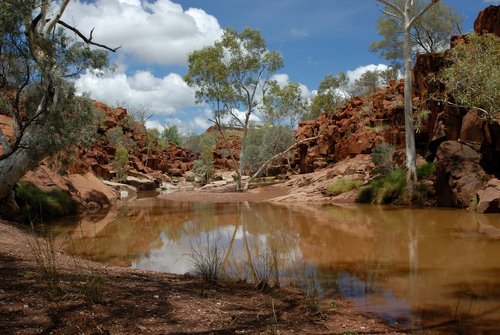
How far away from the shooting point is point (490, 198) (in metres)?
13.4

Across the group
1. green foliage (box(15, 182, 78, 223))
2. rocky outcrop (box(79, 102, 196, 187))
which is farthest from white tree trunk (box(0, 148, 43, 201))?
rocky outcrop (box(79, 102, 196, 187))

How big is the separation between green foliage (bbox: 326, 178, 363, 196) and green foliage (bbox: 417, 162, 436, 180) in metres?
3.33

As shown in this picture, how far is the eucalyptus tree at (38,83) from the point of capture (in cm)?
904

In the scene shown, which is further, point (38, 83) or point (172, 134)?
point (172, 134)

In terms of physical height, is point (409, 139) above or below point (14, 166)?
above

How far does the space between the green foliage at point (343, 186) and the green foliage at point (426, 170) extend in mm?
3334

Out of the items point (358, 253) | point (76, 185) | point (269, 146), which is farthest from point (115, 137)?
point (358, 253)

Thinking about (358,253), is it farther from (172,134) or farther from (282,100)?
(172,134)

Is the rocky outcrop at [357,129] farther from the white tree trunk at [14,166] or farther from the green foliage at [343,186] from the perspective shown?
the white tree trunk at [14,166]

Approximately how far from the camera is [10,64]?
9727 millimetres

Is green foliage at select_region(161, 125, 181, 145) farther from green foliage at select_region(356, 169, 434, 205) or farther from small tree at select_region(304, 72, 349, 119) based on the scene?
green foliage at select_region(356, 169, 434, 205)

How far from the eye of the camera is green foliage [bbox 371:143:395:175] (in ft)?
71.1

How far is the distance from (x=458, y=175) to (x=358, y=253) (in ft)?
29.5

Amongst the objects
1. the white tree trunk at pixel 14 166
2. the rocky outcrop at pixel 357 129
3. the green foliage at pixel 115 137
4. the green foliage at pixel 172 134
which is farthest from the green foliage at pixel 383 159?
the green foliage at pixel 172 134
